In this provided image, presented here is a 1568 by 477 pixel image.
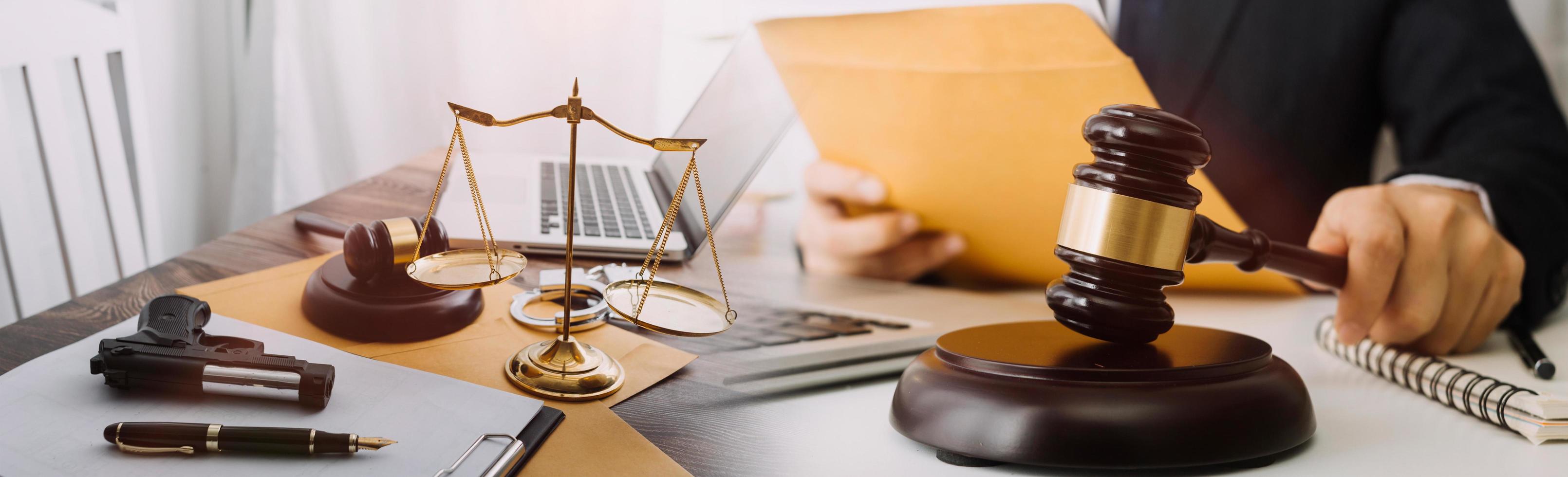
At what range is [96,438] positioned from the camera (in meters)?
0.37

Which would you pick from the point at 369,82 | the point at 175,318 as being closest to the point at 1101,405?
the point at 175,318

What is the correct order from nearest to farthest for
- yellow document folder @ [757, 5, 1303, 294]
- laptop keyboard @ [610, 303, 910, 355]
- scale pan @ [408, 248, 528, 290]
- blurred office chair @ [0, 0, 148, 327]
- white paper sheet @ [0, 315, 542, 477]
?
white paper sheet @ [0, 315, 542, 477]
scale pan @ [408, 248, 528, 290]
laptop keyboard @ [610, 303, 910, 355]
blurred office chair @ [0, 0, 148, 327]
yellow document folder @ [757, 5, 1303, 294]

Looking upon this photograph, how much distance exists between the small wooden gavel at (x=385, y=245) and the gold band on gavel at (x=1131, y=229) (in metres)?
0.43

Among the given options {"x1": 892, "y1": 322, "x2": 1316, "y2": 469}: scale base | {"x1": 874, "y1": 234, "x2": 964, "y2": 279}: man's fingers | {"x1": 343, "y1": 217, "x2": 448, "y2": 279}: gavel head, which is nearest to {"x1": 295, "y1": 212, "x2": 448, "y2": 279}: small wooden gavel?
{"x1": 343, "y1": 217, "x2": 448, "y2": 279}: gavel head

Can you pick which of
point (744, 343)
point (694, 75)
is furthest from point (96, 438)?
point (694, 75)

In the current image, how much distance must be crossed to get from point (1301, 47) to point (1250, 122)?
0.10m

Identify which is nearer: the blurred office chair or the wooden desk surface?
the wooden desk surface

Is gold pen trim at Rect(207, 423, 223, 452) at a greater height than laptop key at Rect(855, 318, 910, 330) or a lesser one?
greater

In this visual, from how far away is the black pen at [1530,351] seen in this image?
2.07 feet

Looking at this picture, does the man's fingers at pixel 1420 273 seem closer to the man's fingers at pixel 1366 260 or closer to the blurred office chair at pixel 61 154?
the man's fingers at pixel 1366 260

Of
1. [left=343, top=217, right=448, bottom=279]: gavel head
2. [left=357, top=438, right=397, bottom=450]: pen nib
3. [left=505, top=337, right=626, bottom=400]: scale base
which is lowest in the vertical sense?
[left=505, top=337, right=626, bottom=400]: scale base

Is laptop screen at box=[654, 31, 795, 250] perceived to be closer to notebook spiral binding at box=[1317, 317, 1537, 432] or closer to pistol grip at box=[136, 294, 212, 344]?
pistol grip at box=[136, 294, 212, 344]

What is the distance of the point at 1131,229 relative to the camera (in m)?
0.43

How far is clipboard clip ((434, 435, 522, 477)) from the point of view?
14.4 inches
